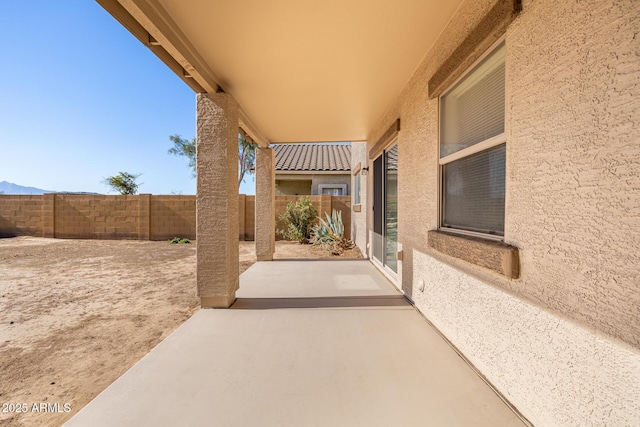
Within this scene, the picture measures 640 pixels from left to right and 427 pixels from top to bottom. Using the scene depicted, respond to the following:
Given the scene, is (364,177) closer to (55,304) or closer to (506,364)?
(506,364)

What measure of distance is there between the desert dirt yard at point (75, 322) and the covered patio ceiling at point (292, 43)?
9.56ft

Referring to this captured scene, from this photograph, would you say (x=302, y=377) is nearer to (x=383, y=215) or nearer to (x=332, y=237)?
(x=383, y=215)

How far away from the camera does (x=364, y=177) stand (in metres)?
6.96

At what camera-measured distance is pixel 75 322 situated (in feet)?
10.7

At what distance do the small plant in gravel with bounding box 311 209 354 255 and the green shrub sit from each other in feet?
1.53

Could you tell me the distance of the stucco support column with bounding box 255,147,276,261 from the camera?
6.28 m

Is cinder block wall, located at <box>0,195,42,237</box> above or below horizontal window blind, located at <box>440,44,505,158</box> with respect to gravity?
below

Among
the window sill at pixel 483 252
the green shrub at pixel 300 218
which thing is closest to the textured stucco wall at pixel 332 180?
the green shrub at pixel 300 218

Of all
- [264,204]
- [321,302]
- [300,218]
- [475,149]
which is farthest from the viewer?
[300,218]

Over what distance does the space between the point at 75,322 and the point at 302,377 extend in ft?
10.2

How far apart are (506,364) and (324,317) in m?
1.79

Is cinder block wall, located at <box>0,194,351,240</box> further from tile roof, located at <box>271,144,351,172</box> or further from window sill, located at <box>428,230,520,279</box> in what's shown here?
window sill, located at <box>428,230,520,279</box>

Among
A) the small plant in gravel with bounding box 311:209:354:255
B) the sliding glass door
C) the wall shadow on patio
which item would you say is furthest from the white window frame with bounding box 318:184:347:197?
the wall shadow on patio

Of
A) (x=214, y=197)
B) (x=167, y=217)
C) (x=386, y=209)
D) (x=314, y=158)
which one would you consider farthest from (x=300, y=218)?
Result: (x=214, y=197)
